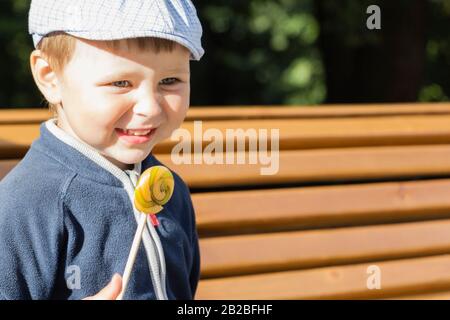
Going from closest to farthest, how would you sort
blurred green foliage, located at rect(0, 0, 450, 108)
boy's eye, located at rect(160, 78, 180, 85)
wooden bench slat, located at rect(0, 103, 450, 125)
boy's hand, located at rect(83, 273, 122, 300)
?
boy's hand, located at rect(83, 273, 122, 300), boy's eye, located at rect(160, 78, 180, 85), wooden bench slat, located at rect(0, 103, 450, 125), blurred green foliage, located at rect(0, 0, 450, 108)

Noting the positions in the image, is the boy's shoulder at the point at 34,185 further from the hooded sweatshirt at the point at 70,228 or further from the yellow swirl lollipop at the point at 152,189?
the yellow swirl lollipop at the point at 152,189

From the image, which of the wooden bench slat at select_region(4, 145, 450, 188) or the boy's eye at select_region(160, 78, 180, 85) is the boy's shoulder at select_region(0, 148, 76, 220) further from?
the wooden bench slat at select_region(4, 145, 450, 188)

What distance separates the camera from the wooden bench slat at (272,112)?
2434 millimetres

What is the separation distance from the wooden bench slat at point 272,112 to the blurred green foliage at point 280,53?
2.90 meters

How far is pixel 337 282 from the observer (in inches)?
104

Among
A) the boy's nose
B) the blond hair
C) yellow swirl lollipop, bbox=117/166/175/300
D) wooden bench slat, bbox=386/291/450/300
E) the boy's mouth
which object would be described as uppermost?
the blond hair

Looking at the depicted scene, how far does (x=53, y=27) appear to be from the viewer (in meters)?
1.76

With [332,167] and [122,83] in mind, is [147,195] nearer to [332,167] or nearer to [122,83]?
[122,83]

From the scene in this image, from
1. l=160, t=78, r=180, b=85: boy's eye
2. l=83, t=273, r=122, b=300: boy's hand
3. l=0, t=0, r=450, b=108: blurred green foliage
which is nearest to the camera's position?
l=83, t=273, r=122, b=300: boy's hand

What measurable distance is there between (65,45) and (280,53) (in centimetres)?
732

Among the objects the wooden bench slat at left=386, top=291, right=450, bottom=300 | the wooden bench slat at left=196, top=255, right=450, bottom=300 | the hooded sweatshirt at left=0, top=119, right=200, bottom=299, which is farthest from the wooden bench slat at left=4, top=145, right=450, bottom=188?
the hooded sweatshirt at left=0, top=119, right=200, bottom=299

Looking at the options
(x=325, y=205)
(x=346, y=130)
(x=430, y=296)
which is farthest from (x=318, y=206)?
(x=430, y=296)

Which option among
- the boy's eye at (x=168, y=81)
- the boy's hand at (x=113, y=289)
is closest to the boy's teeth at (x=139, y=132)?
the boy's eye at (x=168, y=81)

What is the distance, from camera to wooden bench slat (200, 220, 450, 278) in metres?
2.49
